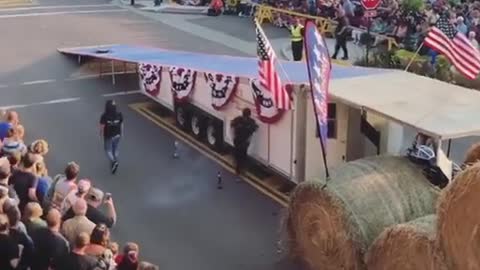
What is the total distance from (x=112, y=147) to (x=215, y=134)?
2166 millimetres

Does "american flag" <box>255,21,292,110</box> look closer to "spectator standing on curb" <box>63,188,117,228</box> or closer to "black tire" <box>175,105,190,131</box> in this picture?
"spectator standing on curb" <box>63,188,117,228</box>

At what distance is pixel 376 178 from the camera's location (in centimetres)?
1005

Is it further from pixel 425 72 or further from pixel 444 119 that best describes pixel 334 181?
pixel 425 72

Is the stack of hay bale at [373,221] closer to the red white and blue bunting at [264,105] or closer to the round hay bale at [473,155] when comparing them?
the round hay bale at [473,155]

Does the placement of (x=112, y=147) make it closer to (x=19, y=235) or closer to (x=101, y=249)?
(x=19, y=235)

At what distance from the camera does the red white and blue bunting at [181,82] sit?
15.9 meters

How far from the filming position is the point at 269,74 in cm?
1220

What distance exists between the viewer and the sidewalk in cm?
2502

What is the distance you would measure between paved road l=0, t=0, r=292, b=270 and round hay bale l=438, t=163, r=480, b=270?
146 inches

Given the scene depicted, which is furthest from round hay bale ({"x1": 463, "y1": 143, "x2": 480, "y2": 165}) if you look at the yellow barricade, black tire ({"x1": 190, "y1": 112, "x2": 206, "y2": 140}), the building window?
the yellow barricade

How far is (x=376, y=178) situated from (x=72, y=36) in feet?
61.0

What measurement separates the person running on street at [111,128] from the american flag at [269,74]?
3002 millimetres

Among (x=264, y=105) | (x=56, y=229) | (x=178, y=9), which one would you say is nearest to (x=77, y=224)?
(x=56, y=229)

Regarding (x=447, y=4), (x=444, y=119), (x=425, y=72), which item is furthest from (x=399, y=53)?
(x=444, y=119)
